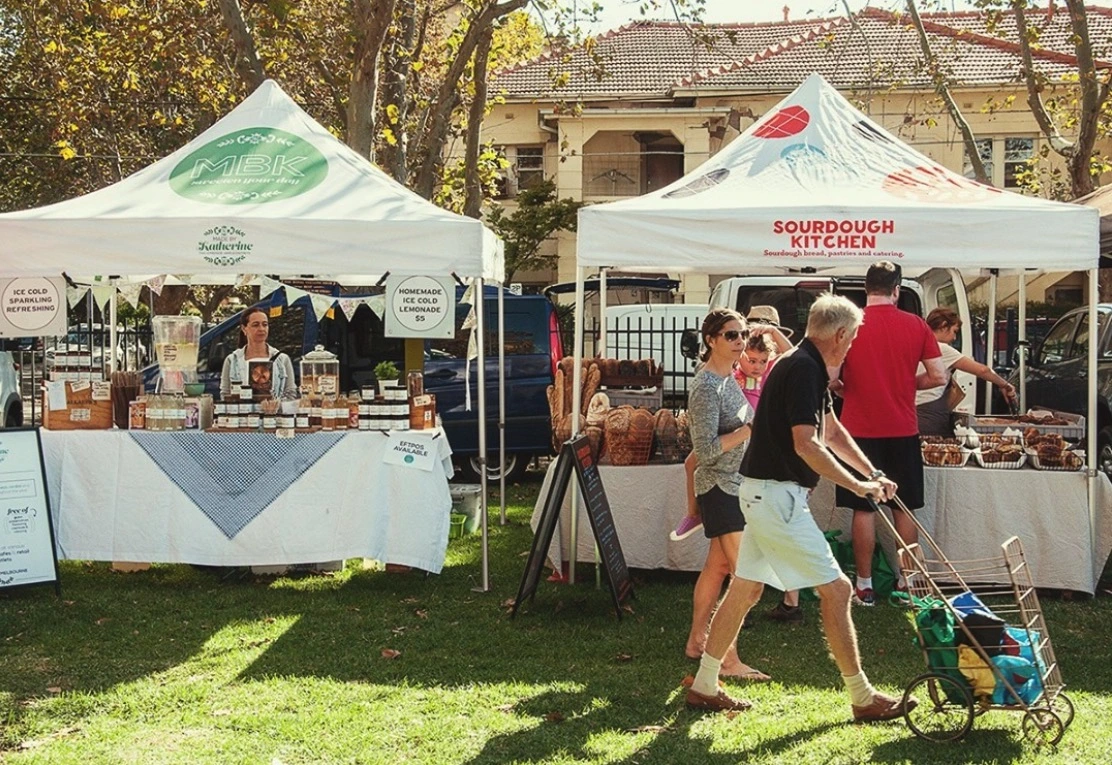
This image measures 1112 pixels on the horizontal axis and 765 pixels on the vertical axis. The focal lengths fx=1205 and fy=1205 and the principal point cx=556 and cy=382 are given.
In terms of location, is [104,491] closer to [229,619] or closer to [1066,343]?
[229,619]

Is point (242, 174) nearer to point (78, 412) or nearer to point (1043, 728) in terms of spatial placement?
point (78, 412)

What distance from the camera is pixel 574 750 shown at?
4.66 metres

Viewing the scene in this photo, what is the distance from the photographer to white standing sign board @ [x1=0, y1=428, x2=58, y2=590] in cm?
702

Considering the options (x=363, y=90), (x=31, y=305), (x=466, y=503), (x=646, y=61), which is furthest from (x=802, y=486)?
(x=646, y=61)

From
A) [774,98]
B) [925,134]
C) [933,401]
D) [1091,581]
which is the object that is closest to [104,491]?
[933,401]

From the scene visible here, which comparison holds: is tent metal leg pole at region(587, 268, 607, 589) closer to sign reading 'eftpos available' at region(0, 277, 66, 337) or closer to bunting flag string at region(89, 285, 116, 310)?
sign reading 'eftpos available' at region(0, 277, 66, 337)

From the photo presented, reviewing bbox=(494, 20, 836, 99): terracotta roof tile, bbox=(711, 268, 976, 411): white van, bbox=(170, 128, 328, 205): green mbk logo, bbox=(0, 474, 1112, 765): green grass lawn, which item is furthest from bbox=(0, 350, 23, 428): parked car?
bbox=(494, 20, 836, 99): terracotta roof tile

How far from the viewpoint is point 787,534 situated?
187 inches

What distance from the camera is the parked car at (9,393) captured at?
507 inches

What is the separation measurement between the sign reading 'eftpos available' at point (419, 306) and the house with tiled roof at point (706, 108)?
17.3 metres

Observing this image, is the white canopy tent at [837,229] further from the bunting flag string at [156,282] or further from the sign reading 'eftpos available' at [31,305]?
the bunting flag string at [156,282]

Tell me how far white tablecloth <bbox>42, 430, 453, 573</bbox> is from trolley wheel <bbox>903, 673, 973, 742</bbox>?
328cm

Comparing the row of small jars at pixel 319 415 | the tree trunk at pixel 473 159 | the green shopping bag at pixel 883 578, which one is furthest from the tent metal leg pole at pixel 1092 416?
the tree trunk at pixel 473 159

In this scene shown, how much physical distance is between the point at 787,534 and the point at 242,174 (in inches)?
A: 179
